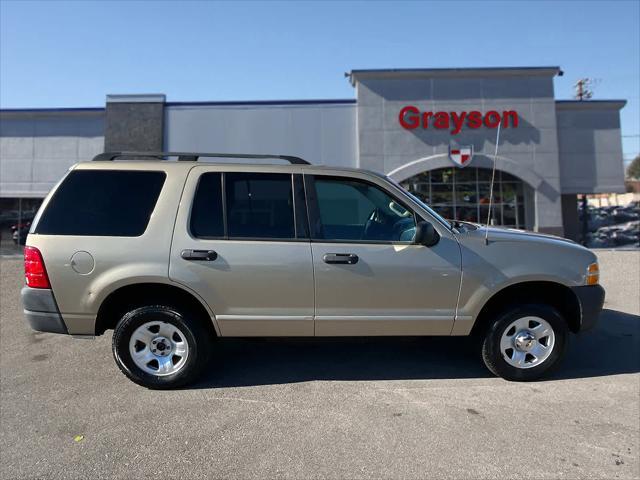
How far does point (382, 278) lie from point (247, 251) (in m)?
1.19

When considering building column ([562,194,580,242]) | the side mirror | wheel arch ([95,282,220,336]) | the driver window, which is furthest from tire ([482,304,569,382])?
building column ([562,194,580,242])

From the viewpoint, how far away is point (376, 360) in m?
4.79

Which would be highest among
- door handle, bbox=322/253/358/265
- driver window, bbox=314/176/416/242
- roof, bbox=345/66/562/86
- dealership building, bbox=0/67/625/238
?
roof, bbox=345/66/562/86

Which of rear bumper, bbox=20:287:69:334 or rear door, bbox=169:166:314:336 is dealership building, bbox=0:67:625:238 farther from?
rear bumper, bbox=20:287:69:334

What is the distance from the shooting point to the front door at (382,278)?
4.02 meters

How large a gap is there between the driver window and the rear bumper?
236 centimetres

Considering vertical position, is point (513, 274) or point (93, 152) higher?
point (93, 152)

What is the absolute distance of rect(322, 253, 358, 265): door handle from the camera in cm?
399

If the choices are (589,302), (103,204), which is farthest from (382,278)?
(103,204)

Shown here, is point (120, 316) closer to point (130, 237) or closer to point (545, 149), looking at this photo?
point (130, 237)

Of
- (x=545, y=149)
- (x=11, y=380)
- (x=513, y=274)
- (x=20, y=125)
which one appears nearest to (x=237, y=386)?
(x=11, y=380)

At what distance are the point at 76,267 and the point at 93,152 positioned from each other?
14.8 metres

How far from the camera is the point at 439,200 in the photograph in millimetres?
16109

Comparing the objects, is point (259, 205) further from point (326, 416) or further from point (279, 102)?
point (279, 102)
